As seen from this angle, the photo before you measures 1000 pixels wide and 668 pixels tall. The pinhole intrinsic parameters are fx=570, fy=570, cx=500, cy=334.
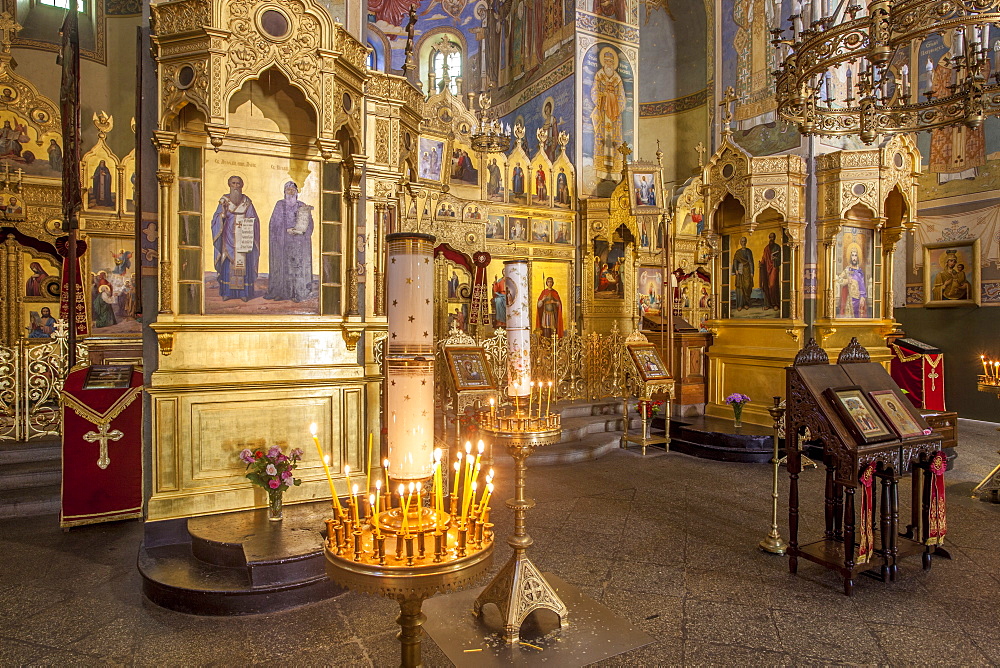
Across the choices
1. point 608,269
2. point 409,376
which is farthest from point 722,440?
point 409,376

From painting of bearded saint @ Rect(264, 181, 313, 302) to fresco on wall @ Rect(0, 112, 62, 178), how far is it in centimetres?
817

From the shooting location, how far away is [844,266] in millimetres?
9625

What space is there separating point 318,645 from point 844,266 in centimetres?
976

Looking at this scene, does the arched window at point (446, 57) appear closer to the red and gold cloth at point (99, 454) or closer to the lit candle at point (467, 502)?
the red and gold cloth at point (99, 454)

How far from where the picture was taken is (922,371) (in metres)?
11.5

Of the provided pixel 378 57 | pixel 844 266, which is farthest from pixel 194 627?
pixel 378 57

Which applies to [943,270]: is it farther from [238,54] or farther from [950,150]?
[238,54]

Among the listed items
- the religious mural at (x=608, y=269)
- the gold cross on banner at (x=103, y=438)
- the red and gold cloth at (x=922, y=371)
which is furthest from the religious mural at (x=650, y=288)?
the gold cross on banner at (x=103, y=438)

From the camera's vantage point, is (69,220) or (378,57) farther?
(378,57)

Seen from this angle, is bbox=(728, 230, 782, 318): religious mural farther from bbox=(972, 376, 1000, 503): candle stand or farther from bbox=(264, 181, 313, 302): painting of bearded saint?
bbox=(264, 181, 313, 302): painting of bearded saint

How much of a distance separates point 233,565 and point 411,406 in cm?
221

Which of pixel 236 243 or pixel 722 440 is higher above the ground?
pixel 236 243

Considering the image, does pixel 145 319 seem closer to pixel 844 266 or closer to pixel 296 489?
pixel 296 489

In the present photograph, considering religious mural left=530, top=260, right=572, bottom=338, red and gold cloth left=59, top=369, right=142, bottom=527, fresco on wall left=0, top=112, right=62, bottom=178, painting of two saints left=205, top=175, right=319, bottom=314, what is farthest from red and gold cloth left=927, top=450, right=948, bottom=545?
fresco on wall left=0, top=112, right=62, bottom=178
